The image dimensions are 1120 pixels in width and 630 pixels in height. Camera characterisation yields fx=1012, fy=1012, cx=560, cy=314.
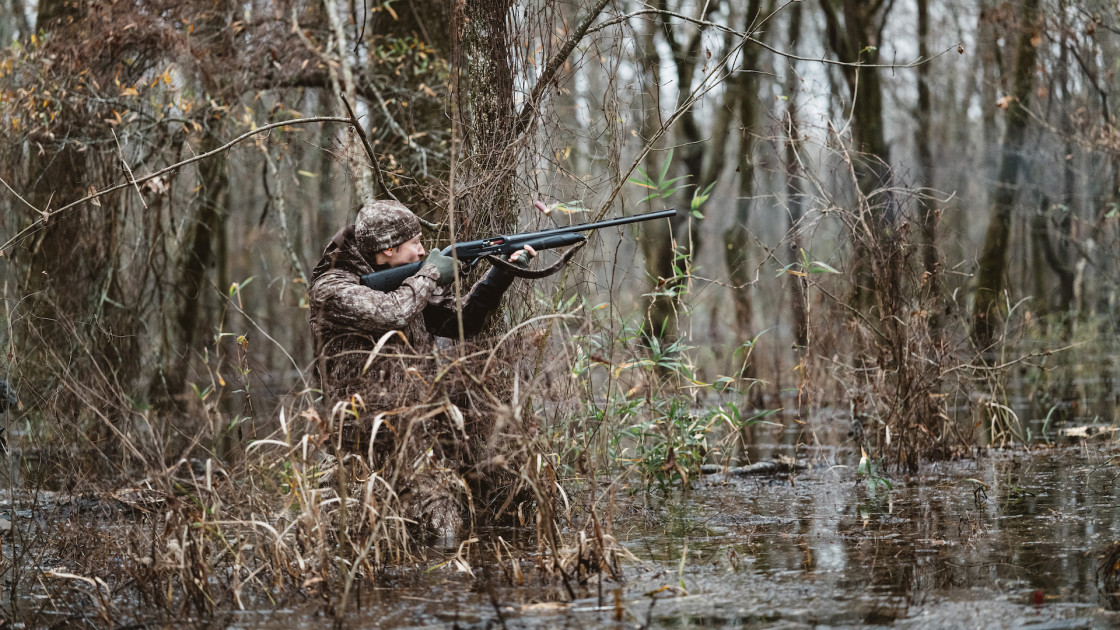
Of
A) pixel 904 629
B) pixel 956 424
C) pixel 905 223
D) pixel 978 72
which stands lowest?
pixel 904 629

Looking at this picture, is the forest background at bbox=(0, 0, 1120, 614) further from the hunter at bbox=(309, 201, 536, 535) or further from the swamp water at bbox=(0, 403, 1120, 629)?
the swamp water at bbox=(0, 403, 1120, 629)

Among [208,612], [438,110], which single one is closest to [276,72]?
[438,110]

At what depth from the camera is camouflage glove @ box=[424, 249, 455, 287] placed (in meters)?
4.78

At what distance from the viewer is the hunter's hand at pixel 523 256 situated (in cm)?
480

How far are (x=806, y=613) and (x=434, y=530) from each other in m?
1.97

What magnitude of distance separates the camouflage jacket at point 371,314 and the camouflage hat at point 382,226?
81 mm


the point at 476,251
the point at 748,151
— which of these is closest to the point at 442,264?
the point at 476,251

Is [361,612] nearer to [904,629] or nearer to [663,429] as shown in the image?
[904,629]

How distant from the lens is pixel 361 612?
3.75 meters

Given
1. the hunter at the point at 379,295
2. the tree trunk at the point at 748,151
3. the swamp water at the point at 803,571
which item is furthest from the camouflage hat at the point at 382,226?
the tree trunk at the point at 748,151

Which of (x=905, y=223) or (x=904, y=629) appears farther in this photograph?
(x=905, y=223)

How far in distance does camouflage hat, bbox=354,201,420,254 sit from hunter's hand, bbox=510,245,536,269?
1.86 ft

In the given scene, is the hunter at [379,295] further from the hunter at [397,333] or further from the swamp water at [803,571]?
the swamp water at [803,571]

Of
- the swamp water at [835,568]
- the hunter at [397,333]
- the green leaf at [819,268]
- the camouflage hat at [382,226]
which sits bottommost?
the swamp water at [835,568]
